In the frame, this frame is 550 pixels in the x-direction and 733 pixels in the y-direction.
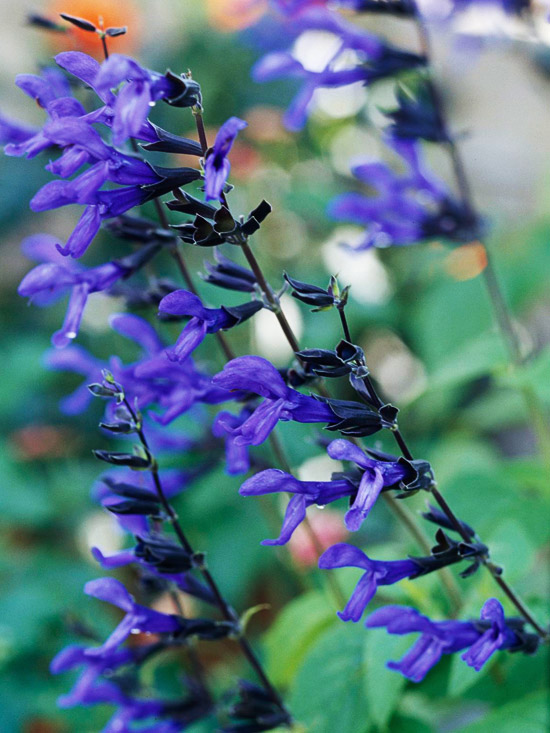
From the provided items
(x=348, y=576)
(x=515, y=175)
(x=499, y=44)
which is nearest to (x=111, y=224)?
(x=348, y=576)

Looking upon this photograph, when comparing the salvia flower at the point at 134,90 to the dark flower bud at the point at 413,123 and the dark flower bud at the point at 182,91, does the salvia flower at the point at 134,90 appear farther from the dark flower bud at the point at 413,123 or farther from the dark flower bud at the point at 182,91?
the dark flower bud at the point at 413,123

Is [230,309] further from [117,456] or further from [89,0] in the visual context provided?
[89,0]

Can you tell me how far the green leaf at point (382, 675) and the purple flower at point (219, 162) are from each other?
0.42 metres

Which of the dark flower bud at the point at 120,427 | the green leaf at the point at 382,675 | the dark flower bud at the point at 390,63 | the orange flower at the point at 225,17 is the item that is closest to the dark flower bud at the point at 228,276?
the dark flower bud at the point at 120,427

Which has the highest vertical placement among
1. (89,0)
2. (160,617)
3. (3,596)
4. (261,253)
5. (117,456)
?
(89,0)

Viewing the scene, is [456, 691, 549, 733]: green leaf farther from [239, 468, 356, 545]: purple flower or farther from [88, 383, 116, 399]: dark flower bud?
[88, 383, 116, 399]: dark flower bud

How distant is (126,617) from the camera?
625mm

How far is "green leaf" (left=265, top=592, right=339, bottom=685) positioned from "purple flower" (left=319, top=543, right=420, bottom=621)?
0.89ft

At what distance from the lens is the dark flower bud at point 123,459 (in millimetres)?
553

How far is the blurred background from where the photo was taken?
0.81m

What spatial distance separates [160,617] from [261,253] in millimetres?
1114

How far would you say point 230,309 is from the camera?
22.3 inches

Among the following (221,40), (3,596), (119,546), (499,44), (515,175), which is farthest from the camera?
(515,175)

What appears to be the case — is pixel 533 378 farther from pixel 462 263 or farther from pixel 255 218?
pixel 462 263
